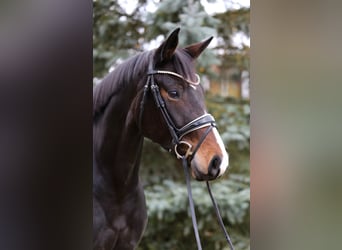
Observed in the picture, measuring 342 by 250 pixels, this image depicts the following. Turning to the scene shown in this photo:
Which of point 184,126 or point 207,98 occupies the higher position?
point 184,126

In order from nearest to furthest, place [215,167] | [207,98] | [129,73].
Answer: [215,167], [129,73], [207,98]

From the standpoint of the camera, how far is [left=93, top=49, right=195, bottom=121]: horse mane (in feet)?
3.13

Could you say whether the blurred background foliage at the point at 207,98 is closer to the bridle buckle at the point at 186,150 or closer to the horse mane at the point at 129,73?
the horse mane at the point at 129,73

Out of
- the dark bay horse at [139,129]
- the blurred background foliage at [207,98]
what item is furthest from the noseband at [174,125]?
the blurred background foliage at [207,98]

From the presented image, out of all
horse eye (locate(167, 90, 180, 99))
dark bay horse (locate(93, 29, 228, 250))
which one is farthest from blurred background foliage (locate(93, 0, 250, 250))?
horse eye (locate(167, 90, 180, 99))

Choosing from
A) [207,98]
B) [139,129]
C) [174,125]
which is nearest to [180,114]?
[174,125]

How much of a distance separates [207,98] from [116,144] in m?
0.92

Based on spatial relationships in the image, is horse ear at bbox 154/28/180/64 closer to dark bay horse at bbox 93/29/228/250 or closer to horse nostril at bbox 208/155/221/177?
dark bay horse at bbox 93/29/228/250

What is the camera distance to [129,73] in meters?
1.01

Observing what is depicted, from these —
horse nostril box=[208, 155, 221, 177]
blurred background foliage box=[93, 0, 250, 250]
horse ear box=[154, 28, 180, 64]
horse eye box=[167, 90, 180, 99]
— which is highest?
horse ear box=[154, 28, 180, 64]

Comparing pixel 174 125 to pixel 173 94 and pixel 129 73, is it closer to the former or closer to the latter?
pixel 173 94

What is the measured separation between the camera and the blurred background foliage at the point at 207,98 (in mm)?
1790
